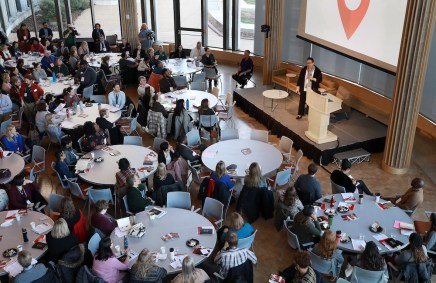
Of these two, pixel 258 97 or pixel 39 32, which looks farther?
pixel 39 32

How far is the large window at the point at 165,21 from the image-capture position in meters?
19.4

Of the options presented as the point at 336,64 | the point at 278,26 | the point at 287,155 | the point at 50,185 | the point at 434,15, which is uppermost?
the point at 434,15

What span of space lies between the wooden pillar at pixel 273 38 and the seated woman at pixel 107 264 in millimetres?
10294

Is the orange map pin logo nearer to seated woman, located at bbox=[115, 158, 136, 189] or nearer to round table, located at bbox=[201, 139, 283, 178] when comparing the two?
round table, located at bbox=[201, 139, 283, 178]

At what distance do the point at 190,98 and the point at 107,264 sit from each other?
22.9 ft

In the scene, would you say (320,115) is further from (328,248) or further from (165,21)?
(165,21)

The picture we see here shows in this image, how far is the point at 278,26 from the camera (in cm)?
1485

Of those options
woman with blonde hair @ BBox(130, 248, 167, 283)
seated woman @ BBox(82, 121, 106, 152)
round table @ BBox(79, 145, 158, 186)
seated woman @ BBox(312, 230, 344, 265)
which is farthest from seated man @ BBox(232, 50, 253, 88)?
woman with blonde hair @ BBox(130, 248, 167, 283)

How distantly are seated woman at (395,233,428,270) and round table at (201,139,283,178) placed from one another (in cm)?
314

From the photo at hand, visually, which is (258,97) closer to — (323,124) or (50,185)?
(323,124)

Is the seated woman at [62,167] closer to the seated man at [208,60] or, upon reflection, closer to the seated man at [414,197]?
the seated man at [414,197]

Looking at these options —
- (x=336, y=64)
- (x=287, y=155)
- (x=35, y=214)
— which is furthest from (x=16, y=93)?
(x=336, y=64)

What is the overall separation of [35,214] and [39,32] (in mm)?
13443

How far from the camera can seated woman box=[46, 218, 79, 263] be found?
6476mm
